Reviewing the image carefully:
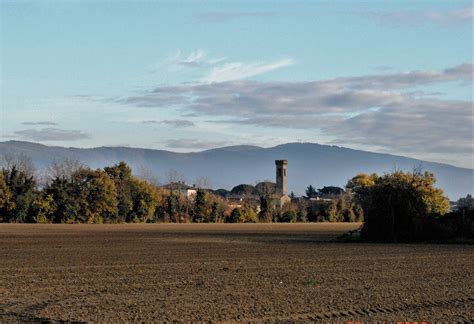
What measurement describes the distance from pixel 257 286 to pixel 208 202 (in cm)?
9175

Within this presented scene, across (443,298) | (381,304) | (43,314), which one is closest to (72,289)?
(43,314)

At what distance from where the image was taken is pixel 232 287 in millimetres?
21672

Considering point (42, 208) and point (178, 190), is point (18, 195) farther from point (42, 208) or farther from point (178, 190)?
point (178, 190)

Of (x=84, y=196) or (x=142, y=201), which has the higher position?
(x=84, y=196)

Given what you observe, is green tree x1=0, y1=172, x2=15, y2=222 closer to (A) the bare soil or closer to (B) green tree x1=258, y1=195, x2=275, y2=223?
(B) green tree x1=258, y1=195, x2=275, y2=223

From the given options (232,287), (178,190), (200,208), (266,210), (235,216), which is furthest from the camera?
(178,190)

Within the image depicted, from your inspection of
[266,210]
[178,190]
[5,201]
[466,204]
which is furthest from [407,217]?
[178,190]

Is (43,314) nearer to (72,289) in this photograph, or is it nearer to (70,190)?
(72,289)

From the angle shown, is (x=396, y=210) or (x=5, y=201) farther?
(x=5, y=201)

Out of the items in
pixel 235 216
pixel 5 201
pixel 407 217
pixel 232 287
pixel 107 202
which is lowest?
pixel 232 287

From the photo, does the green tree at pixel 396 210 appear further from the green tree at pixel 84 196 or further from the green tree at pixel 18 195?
the green tree at pixel 18 195

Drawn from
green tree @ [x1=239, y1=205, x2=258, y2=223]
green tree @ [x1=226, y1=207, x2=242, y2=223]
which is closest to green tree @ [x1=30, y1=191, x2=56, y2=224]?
green tree @ [x1=226, y1=207, x2=242, y2=223]

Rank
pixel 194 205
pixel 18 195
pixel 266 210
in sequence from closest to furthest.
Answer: pixel 18 195, pixel 194 205, pixel 266 210

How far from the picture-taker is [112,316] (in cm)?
1616
